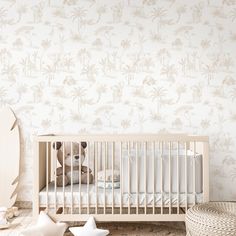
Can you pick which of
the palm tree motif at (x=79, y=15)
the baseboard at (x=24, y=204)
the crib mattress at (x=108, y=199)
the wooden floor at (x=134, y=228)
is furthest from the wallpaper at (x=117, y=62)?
the crib mattress at (x=108, y=199)

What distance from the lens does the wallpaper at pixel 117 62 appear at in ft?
11.1

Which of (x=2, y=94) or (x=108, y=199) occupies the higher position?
(x=2, y=94)

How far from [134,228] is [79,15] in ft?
6.09

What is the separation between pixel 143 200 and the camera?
256cm

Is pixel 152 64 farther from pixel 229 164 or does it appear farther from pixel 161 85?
pixel 229 164

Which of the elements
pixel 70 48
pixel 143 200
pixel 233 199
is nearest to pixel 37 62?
pixel 70 48

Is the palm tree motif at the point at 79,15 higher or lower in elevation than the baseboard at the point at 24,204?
higher

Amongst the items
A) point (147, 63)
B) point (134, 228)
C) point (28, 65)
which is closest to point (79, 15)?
point (28, 65)

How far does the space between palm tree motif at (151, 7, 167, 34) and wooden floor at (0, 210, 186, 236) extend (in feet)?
5.37

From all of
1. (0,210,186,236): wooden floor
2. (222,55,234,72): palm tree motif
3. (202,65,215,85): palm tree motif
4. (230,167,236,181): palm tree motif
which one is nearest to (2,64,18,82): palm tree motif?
(0,210,186,236): wooden floor

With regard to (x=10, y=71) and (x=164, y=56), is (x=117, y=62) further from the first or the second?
(x=10, y=71)

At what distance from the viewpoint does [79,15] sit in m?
3.38

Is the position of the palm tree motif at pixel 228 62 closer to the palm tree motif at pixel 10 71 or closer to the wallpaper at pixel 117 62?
the wallpaper at pixel 117 62

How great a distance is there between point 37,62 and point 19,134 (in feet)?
2.13
